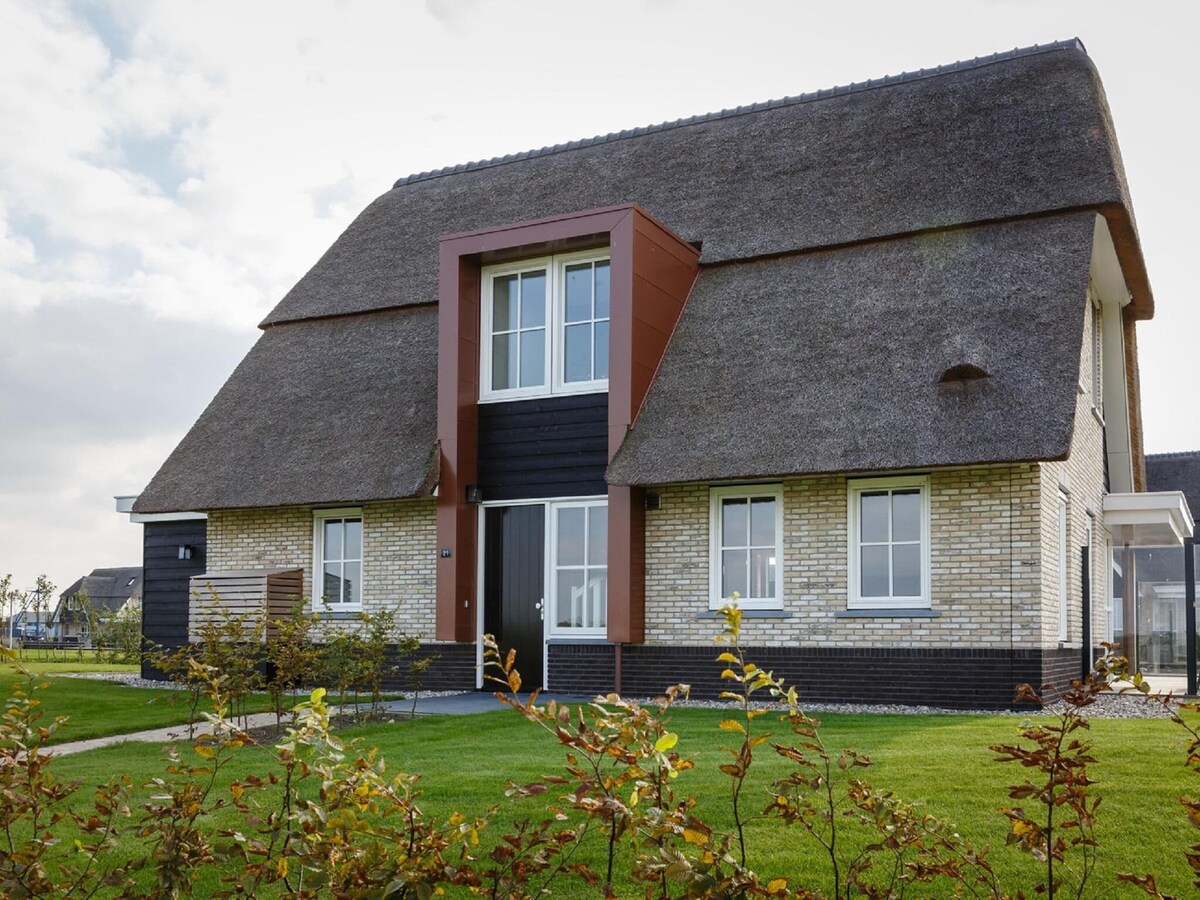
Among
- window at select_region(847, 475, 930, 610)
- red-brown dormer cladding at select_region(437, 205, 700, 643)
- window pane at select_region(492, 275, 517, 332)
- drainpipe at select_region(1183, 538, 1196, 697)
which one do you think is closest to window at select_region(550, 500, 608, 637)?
Answer: red-brown dormer cladding at select_region(437, 205, 700, 643)

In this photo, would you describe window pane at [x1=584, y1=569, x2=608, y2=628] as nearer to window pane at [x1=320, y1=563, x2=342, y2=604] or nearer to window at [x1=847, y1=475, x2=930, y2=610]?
window at [x1=847, y1=475, x2=930, y2=610]

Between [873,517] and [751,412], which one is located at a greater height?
[751,412]

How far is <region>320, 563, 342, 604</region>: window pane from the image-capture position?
1717 cm

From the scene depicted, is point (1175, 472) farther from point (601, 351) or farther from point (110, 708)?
point (110, 708)

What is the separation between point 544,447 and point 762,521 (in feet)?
9.57

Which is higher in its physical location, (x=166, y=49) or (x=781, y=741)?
(x=166, y=49)

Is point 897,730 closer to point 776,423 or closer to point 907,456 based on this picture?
point 907,456

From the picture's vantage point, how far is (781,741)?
30.5 ft

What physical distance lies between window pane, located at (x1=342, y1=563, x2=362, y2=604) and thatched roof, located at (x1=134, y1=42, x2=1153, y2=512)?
130 cm

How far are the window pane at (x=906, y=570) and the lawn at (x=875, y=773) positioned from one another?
1.98m

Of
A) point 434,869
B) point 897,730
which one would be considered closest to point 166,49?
point 897,730

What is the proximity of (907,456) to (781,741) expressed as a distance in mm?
4390

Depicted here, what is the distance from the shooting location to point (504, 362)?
1595 centimetres

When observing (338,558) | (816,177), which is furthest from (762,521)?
(338,558)
